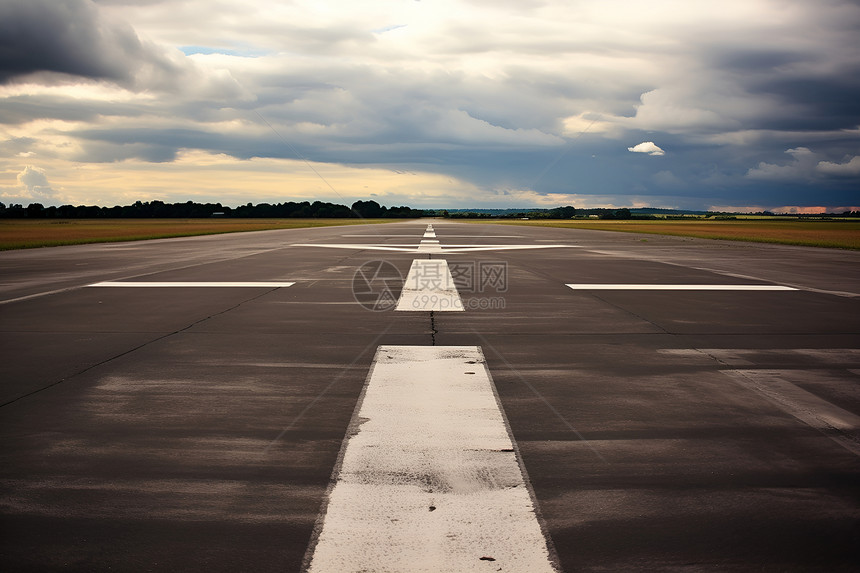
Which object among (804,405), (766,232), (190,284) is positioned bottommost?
(804,405)

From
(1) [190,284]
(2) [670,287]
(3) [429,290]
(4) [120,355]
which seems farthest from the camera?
(1) [190,284]

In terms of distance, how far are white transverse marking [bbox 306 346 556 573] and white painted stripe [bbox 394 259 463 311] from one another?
17.3 feet

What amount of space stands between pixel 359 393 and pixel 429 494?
2062 mm

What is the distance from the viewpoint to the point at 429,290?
500 inches

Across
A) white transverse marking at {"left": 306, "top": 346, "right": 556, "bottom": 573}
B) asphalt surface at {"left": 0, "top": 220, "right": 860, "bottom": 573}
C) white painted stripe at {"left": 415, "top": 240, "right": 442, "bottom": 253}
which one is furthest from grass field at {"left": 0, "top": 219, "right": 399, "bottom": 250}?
white transverse marking at {"left": 306, "top": 346, "right": 556, "bottom": 573}

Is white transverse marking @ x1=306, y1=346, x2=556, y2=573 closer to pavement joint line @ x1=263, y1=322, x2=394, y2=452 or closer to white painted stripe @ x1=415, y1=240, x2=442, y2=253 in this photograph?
pavement joint line @ x1=263, y1=322, x2=394, y2=452

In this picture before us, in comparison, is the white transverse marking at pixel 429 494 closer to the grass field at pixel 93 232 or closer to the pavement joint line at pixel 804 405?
the pavement joint line at pixel 804 405

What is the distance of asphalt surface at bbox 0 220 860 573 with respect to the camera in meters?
2.98

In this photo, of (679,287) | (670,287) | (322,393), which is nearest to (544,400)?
(322,393)

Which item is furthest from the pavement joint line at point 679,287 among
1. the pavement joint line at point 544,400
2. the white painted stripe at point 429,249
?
the white painted stripe at point 429,249

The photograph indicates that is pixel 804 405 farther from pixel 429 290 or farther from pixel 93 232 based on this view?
pixel 93 232

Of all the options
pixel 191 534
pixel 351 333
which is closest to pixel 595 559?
pixel 191 534

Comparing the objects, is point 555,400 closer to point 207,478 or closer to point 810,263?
point 207,478

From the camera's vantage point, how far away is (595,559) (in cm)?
280
